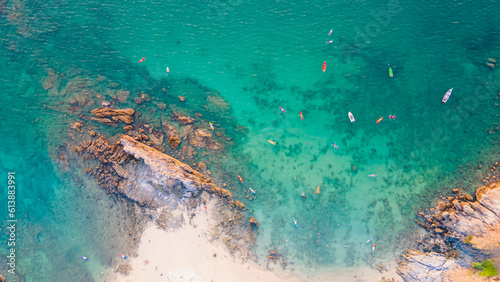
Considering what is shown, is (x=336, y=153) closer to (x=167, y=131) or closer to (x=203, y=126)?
(x=203, y=126)

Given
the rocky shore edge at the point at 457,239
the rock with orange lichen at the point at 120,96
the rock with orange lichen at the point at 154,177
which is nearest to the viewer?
the rocky shore edge at the point at 457,239

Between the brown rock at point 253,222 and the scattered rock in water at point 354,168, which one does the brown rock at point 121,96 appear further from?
the scattered rock in water at point 354,168

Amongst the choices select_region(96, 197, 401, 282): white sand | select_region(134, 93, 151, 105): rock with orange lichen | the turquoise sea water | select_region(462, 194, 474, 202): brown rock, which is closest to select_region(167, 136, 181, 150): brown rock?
the turquoise sea water

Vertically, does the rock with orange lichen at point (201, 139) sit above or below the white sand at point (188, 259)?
above

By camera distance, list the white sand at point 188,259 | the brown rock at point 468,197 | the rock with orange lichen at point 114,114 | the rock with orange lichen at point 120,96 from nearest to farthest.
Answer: the brown rock at point 468,197 → the white sand at point 188,259 → the rock with orange lichen at point 114,114 → the rock with orange lichen at point 120,96

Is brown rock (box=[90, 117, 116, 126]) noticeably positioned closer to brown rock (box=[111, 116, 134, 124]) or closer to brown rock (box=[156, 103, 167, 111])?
brown rock (box=[111, 116, 134, 124])

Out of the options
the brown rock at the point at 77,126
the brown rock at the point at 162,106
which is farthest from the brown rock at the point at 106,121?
the brown rock at the point at 162,106

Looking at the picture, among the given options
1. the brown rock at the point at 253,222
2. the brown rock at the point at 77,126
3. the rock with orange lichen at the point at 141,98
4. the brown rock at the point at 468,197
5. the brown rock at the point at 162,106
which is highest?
the rock with orange lichen at the point at 141,98

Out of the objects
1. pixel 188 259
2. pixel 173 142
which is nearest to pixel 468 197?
pixel 188 259
